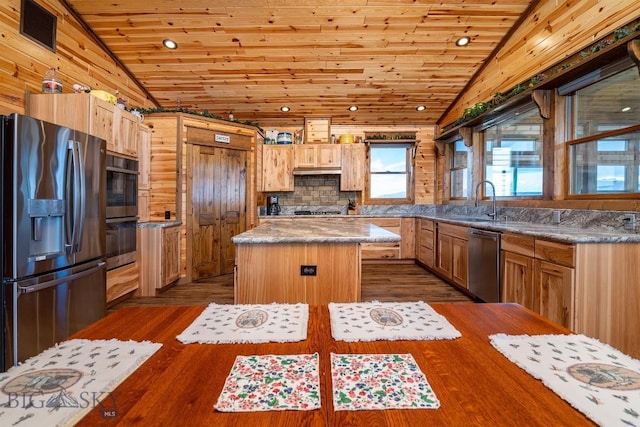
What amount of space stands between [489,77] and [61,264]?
215 inches

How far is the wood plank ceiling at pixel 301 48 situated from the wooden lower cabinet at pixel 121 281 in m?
2.92

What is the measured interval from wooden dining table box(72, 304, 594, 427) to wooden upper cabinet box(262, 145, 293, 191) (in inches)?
189

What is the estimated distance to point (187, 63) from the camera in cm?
435

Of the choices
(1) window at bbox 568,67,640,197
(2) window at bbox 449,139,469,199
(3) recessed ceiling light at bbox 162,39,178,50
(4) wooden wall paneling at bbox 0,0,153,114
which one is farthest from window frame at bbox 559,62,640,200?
(4) wooden wall paneling at bbox 0,0,153,114

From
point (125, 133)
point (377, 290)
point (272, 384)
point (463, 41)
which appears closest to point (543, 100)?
point (463, 41)

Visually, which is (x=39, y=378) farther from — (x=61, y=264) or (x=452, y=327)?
(x=61, y=264)

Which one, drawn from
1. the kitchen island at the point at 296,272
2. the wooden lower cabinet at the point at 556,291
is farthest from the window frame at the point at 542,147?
the kitchen island at the point at 296,272

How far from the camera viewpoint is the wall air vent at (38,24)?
2832 mm

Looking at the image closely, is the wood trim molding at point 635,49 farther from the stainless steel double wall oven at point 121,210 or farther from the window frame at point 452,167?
the stainless steel double wall oven at point 121,210

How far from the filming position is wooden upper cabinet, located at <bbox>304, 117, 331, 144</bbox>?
19.3 feet

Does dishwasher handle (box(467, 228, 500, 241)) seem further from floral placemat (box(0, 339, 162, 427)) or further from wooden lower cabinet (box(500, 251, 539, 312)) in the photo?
floral placemat (box(0, 339, 162, 427))

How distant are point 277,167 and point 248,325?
16.2 feet

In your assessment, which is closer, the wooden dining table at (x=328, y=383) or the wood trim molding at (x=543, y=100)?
the wooden dining table at (x=328, y=383)

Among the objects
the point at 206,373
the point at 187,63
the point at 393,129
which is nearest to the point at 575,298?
the point at 206,373
